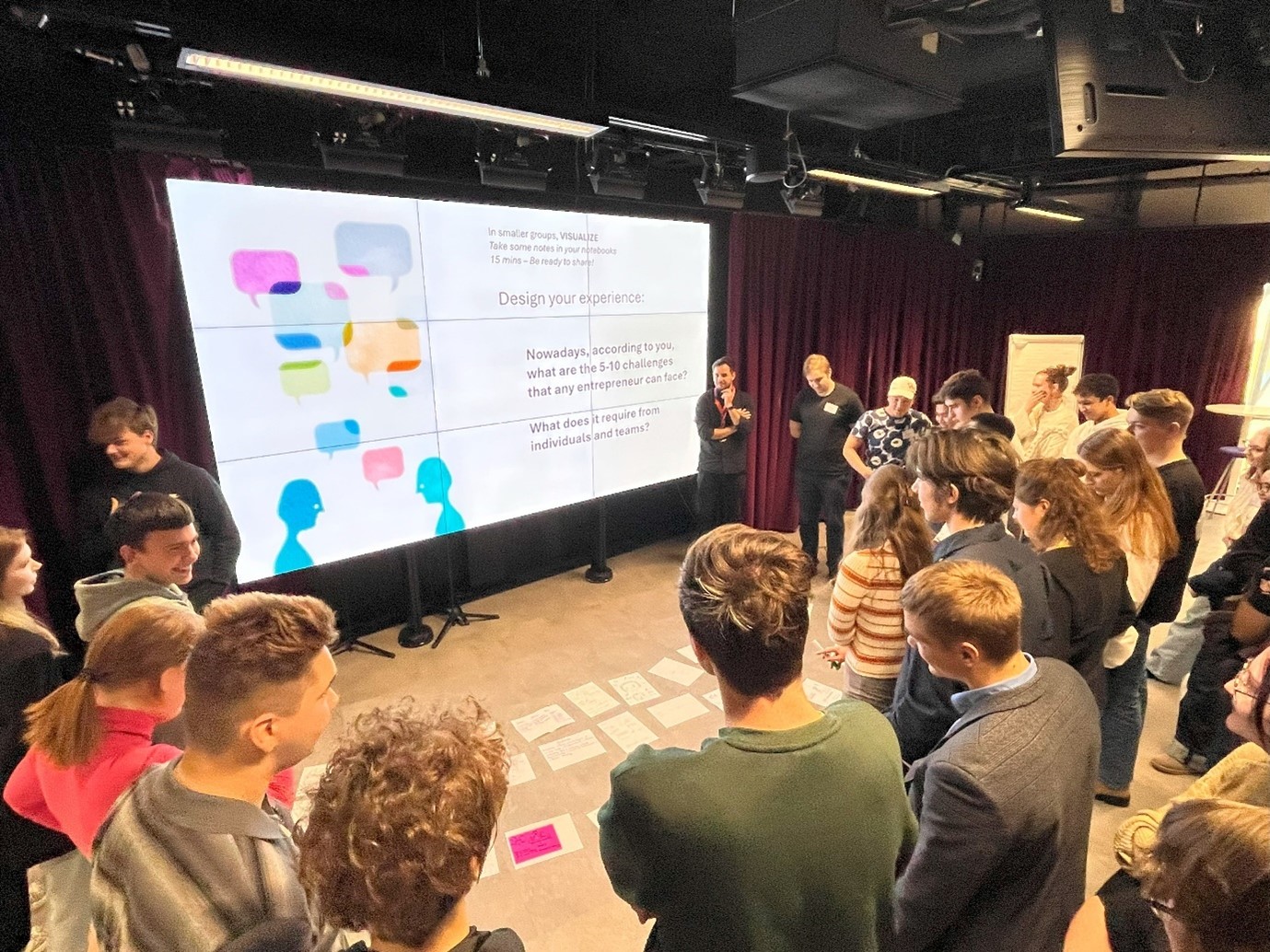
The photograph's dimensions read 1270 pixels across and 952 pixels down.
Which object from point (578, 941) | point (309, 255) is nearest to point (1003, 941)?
point (578, 941)

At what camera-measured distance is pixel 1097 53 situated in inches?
69.6

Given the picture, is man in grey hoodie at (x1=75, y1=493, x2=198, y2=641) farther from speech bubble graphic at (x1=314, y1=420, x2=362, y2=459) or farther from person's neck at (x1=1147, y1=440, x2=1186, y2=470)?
person's neck at (x1=1147, y1=440, x2=1186, y2=470)

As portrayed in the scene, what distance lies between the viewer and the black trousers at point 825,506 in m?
4.19

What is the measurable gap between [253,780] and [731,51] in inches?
161

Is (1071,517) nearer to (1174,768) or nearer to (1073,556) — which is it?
(1073,556)

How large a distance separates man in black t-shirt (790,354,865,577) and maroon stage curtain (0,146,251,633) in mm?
3326

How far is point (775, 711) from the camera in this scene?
87 cm

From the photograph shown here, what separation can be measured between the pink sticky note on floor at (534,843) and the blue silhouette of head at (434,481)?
5.73 feet

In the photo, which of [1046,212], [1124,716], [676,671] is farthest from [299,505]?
[1046,212]

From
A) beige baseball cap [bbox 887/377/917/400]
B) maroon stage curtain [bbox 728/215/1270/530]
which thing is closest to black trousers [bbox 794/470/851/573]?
beige baseball cap [bbox 887/377/917/400]

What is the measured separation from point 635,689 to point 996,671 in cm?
208

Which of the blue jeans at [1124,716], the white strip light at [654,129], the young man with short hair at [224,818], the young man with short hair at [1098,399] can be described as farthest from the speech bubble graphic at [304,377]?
the young man with short hair at [1098,399]

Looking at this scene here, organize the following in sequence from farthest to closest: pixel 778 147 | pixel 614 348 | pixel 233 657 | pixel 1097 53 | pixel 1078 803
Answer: pixel 614 348 < pixel 778 147 < pixel 1097 53 < pixel 1078 803 < pixel 233 657

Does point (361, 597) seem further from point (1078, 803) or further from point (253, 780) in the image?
point (1078, 803)
